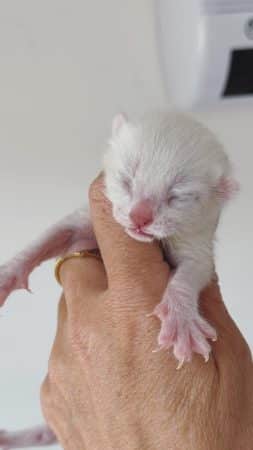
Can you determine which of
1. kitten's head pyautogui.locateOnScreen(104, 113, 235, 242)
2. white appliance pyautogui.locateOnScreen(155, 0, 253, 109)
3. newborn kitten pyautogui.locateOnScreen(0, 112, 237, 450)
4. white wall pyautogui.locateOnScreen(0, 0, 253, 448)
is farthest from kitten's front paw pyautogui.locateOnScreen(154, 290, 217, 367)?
white wall pyautogui.locateOnScreen(0, 0, 253, 448)

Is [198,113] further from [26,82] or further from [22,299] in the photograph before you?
[22,299]

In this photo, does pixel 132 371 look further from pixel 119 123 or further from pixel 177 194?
pixel 119 123

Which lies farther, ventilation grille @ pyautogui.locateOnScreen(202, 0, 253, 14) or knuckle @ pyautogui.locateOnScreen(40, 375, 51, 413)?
ventilation grille @ pyautogui.locateOnScreen(202, 0, 253, 14)

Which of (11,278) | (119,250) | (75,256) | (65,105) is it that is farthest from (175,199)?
(65,105)

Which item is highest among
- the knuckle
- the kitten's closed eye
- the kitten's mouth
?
the kitten's closed eye

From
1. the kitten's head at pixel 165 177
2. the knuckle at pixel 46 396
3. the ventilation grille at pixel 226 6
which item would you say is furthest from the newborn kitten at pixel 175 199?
the ventilation grille at pixel 226 6

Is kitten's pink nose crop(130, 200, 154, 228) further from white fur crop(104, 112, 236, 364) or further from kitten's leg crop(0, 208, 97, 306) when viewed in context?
kitten's leg crop(0, 208, 97, 306)
